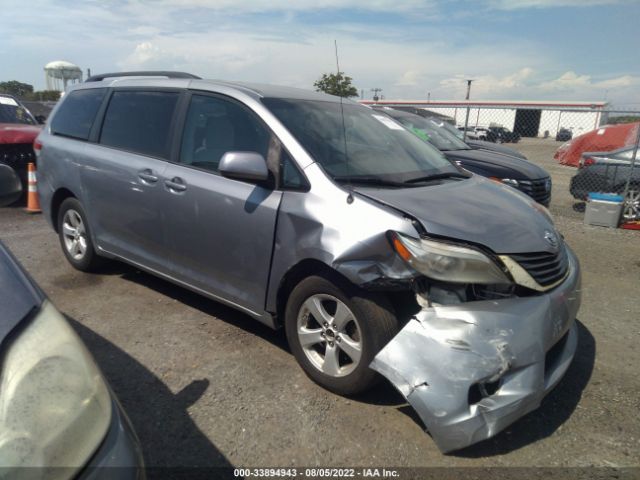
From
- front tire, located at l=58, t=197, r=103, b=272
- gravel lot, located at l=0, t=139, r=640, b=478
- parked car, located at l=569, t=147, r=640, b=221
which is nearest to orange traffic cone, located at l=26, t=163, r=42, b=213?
front tire, located at l=58, t=197, r=103, b=272

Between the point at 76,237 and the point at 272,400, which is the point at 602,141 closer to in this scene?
the point at 76,237

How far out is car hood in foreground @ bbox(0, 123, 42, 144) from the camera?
786 centimetres

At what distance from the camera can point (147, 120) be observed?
154 inches

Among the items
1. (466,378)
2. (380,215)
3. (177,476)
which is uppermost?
(380,215)

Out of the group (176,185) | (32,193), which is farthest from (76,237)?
(32,193)

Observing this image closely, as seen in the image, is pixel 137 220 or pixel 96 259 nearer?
pixel 137 220

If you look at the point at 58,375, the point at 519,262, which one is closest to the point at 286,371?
the point at 519,262

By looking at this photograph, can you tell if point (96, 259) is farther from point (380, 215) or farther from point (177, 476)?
point (380, 215)

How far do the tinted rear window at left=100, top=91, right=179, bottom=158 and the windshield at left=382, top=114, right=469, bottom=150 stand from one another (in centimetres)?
465

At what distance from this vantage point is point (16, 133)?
803 cm

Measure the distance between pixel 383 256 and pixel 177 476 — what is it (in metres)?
1.46

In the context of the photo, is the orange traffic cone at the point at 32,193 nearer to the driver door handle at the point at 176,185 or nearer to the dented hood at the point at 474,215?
the driver door handle at the point at 176,185

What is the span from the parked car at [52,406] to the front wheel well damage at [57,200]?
11.2ft

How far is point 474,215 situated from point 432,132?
18.6 ft
